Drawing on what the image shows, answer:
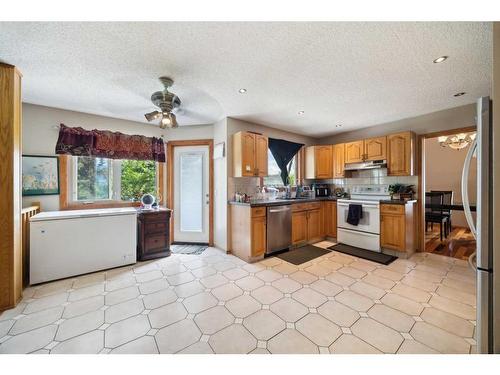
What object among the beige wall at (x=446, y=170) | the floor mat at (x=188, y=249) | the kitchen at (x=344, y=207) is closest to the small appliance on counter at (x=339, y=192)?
the kitchen at (x=344, y=207)

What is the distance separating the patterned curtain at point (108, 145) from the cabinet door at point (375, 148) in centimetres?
397

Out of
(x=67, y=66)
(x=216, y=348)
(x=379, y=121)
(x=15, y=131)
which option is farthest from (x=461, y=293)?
(x=15, y=131)

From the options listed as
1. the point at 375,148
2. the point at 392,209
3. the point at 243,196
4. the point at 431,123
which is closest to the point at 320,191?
the point at 375,148

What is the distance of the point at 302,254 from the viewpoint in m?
3.35

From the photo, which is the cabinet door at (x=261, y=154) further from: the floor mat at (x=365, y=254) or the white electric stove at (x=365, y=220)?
the floor mat at (x=365, y=254)

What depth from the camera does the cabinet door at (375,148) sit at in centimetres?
359

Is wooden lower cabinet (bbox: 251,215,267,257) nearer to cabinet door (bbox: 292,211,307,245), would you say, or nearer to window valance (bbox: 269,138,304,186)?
cabinet door (bbox: 292,211,307,245)

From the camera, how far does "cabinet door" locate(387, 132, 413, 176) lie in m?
3.31

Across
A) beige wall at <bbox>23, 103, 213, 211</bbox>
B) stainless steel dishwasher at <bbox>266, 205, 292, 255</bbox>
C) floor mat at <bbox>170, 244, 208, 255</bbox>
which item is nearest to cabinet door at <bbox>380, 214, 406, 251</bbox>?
stainless steel dishwasher at <bbox>266, 205, 292, 255</bbox>

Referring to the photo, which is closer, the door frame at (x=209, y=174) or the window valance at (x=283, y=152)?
the door frame at (x=209, y=174)

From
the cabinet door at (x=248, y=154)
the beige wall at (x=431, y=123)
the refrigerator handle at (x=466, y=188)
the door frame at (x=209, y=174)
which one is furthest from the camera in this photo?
the door frame at (x=209, y=174)

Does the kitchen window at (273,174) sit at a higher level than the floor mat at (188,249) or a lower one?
higher

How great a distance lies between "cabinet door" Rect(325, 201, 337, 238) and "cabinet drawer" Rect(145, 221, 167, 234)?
3.21 meters

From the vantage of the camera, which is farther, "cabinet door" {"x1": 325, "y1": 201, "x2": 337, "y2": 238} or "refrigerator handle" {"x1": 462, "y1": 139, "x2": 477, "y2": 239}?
"cabinet door" {"x1": 325, "y1": 201, "x2": 337, "y2": 238}
